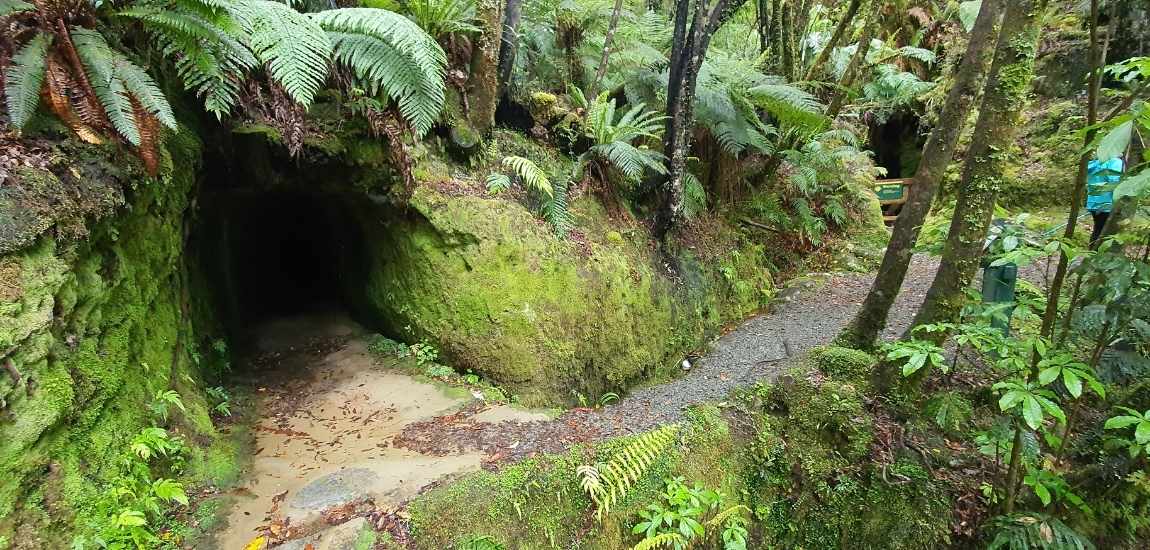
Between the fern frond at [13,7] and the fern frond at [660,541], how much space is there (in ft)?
14.7

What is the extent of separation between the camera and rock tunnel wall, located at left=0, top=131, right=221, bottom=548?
87.4 inches

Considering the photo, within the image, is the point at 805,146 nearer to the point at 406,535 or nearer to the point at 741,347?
the point at 741,347

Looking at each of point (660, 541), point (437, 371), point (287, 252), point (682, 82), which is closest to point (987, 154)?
point (660, 541)

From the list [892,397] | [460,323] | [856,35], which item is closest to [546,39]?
[460,323]

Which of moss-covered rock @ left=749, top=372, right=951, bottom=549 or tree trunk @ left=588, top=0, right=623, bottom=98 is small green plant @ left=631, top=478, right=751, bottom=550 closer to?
moss-covered rock @ left=749, top=372, right=951, bottom=549

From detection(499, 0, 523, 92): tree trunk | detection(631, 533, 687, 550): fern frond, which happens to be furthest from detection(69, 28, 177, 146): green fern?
detection(631, 533, 687, 550): fern frond

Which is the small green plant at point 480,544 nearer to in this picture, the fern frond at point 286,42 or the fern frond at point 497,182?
the fern frond at point 286,42

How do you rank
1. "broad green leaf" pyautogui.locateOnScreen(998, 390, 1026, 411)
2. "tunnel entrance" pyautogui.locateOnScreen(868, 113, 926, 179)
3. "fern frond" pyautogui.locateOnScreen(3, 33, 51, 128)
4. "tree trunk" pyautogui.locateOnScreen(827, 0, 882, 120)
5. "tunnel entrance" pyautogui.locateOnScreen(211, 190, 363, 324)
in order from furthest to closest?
"tunnel entrance" pyautogui.locateOnScreen(868, 113, 926, 179) → "tree trunk" pyautogui.locateOnScreen(827, 0, 882, 120) → "tunnel entrance" pyautogui.locateOnScreen(211, 190, 363, 324) → "fern frond" pyautogui.locateOnScreen(3, 33, 51, 128) → "broad green leaf" pyautogui.locateOnScreen(998, 390, 1026, 411)

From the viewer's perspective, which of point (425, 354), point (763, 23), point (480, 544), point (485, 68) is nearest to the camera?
point (480, 544)

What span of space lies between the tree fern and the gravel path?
2.66 meters

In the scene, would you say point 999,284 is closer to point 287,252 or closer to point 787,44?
point 787,44

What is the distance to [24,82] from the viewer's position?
2.42 meters

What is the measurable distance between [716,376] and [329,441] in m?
4.10

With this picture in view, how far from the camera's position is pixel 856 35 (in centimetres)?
1117
